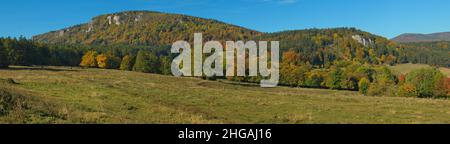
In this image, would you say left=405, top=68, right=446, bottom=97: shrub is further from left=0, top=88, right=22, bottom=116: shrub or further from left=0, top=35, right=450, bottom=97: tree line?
left=0, top=88, right=22, bottom=116: shrub

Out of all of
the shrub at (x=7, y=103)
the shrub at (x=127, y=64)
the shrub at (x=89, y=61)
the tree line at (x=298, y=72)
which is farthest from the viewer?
the shrub at (x=89, y=61)

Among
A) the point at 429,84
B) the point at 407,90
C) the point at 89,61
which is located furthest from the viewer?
the point at 89,61

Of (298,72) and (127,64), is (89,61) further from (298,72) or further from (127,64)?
(298,72)

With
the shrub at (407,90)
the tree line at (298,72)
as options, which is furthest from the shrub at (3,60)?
the shrub at (407,90)

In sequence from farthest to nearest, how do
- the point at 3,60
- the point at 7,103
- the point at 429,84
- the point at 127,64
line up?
the point at 127,64, the point at 3,60, the point at 429,84, the point at 7,103

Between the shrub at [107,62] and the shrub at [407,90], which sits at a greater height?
the shrub at [107,62]

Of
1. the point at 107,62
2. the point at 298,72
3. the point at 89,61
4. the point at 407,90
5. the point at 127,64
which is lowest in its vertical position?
the point at 407,90

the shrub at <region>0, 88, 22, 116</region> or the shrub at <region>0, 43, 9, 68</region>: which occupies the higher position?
the shrub at <region>0, 43, 9, 68</region>

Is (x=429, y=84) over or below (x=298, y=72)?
below

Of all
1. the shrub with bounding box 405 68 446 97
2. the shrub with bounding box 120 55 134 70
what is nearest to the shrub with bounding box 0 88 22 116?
the shrub with bounding box 405 68 446 97

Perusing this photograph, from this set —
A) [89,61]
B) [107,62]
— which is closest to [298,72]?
[107,62]

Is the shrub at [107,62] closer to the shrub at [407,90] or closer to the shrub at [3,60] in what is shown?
the shrub at [3,60]
